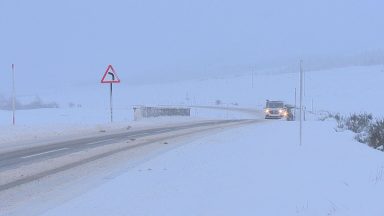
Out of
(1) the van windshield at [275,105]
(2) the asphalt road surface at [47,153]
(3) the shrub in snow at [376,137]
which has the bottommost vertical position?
(3) the shrub in snow at [376,137]

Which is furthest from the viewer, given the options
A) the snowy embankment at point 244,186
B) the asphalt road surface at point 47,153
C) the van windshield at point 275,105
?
the van windshield at point 275,105

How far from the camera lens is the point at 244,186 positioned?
10.8 metres

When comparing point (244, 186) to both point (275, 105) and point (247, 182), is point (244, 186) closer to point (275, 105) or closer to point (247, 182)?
point (247, 182)

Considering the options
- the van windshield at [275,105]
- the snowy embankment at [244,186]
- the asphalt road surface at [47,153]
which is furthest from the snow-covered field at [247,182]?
the van windshield at [275,105]

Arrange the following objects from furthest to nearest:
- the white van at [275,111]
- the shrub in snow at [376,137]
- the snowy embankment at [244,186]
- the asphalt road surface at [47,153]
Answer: the white van at [275,111] → the shrub in snow at [376,137] → the asphalt road surface at [47,153] → the snowy embankment at [244,186]

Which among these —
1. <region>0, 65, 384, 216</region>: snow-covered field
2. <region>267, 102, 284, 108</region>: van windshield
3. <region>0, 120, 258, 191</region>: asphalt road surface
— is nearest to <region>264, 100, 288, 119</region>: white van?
<region>267, 102, 284, 108</region>: van windshield

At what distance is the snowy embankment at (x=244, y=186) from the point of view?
29.4 feet

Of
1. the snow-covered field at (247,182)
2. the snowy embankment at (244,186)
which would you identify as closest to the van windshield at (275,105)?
the snow-covered field at (247,182)

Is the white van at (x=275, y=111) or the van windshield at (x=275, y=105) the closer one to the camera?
the white van at (x=275, y=111)

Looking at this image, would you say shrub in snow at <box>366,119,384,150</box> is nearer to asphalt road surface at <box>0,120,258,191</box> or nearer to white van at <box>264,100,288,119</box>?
asphalt road surface at <box>0,120,258,191</box>

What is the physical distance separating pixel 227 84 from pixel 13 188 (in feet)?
526

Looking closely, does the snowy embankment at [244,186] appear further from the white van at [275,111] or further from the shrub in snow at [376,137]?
the white van at [275,111]

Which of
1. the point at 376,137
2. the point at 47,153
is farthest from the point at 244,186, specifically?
the point at 376,137

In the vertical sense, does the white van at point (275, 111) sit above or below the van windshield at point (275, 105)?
below
